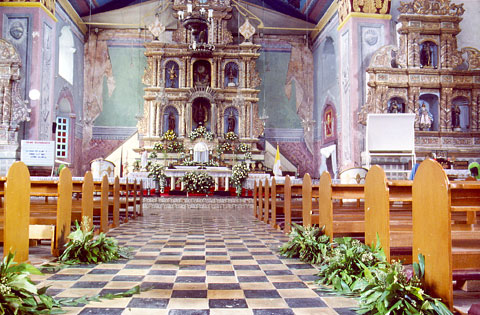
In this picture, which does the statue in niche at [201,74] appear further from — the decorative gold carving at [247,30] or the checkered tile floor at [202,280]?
the checkered tile floor at [202,280]

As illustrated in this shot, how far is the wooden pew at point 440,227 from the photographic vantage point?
2.35 metres

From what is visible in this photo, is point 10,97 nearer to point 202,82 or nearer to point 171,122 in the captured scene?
point 171,122

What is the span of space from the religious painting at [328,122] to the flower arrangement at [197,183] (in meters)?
5.27

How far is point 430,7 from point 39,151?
1146 centimetres

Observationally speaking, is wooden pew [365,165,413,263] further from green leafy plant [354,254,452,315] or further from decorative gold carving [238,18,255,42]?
decorative gold carving [238,18,255,42]

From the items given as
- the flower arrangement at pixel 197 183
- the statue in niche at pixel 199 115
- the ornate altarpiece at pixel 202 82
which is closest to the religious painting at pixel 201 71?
the ornate altarpiece at pixel 202 82

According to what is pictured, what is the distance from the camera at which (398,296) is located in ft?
7.79

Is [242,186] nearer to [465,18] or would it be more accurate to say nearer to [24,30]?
[24,30]

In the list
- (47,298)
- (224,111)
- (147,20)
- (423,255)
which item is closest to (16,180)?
(47,298)

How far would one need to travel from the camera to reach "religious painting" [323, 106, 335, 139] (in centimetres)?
1511

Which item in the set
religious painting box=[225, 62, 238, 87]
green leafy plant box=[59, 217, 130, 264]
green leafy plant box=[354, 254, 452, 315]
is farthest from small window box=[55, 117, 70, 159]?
green leafy plant box=[354, 254, 452, 315]

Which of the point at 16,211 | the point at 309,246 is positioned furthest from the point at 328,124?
the point at 16,211

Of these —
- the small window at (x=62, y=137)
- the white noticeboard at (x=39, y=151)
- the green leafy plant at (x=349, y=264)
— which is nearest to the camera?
the green leafy plant at (x=349, y=264)

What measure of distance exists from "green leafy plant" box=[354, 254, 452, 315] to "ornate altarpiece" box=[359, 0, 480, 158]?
10067 millimetres
